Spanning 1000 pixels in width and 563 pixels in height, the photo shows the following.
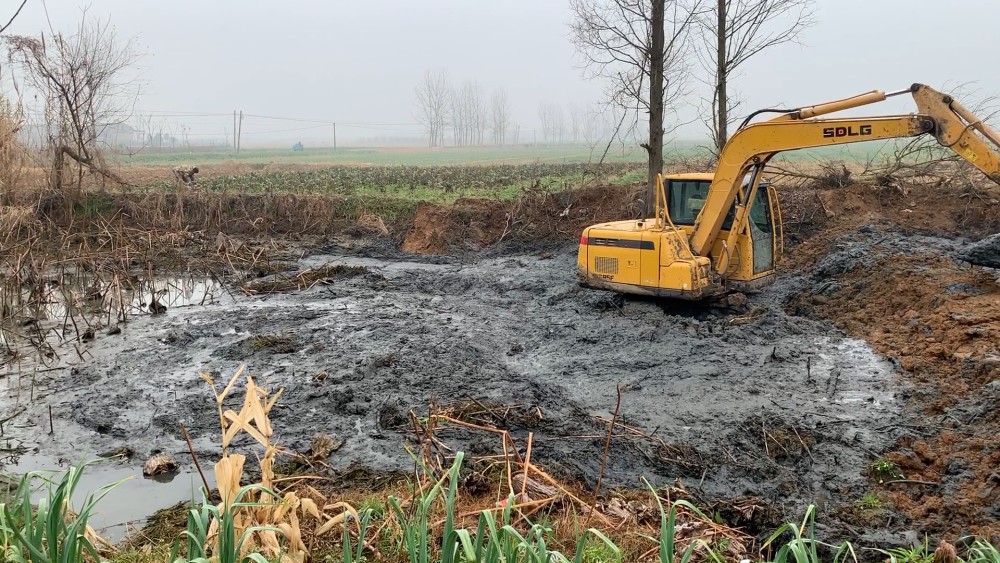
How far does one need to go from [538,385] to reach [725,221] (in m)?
4.40

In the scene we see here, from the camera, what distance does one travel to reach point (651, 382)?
777 cm

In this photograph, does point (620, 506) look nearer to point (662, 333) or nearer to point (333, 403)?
point (333, 403)

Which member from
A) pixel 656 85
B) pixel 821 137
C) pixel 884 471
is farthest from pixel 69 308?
pixel 656 85

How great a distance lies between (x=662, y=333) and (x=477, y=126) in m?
134

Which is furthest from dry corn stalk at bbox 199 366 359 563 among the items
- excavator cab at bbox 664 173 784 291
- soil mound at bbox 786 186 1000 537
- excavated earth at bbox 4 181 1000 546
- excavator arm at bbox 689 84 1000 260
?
excavator cab at bbox 664 173 784 291

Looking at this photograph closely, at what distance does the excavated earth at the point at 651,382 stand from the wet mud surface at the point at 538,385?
0.03m

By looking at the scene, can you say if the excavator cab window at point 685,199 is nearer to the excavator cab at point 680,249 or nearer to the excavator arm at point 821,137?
the excavator cab at point 680,249

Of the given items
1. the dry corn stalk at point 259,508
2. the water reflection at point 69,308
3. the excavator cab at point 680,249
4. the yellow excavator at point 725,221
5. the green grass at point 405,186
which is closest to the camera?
the dry corn stalk at point 259,508

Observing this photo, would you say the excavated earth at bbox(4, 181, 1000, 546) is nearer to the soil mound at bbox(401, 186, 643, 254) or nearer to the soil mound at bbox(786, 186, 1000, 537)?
the soil mound at bbox(786, 186, 1000, 537)

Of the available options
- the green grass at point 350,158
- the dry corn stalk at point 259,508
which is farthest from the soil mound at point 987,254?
the green grass at point 350,158

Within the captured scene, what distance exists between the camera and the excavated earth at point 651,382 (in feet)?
17.9

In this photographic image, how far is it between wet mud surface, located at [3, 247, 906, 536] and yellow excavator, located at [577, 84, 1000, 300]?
0.62 metres

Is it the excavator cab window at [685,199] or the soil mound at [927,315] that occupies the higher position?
the excavator cab window at [685,199]

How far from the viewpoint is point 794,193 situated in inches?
656
